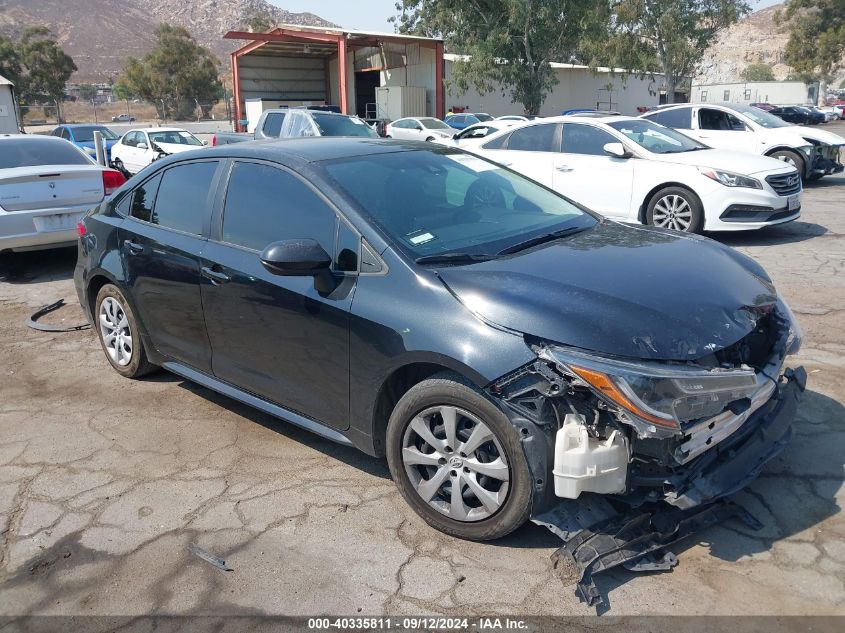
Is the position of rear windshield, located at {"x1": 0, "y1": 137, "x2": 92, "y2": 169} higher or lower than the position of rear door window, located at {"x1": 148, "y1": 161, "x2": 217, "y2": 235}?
higher

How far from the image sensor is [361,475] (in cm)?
378

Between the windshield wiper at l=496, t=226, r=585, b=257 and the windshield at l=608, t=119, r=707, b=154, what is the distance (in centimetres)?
572

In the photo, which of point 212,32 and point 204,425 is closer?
point 204,425

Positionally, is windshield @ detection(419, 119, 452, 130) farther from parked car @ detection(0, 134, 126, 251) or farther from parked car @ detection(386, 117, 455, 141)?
parked car @ detection(0, 134, 126, 251)

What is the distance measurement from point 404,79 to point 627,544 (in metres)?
38.4

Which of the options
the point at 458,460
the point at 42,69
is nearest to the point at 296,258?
the point at 458,460

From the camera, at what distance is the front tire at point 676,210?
→ 8648 millimetres

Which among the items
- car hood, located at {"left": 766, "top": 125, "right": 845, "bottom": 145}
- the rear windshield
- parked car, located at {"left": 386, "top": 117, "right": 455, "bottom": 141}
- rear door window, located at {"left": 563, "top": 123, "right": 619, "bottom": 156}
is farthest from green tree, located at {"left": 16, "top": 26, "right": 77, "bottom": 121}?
rear door window, located at {"left": 563, "top": 123, "right": 619, "bottom": 156}

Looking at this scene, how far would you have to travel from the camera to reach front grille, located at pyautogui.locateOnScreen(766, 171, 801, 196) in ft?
28.9

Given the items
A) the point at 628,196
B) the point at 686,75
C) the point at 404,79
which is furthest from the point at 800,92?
the point at 628,196

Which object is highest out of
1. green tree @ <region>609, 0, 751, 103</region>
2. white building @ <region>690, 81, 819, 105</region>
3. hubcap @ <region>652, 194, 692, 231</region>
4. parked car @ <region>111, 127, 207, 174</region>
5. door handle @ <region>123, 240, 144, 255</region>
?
green tree @ <region>609, 0, 751, 103</region>

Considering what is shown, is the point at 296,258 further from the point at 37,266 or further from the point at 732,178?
the point at 37,266

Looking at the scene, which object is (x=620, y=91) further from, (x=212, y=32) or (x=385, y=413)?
(x=212, y=32)

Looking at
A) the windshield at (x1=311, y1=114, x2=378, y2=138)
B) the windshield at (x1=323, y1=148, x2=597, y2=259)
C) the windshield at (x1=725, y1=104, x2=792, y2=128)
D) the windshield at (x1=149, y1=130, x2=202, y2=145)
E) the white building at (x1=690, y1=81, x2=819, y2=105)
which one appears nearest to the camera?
the windshield at (x1=323, y1=148, x2=597, y2=259)
